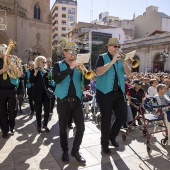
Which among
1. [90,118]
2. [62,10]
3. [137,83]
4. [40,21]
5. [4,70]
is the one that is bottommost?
[90,118]

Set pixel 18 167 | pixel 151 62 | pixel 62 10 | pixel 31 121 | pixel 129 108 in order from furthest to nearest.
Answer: pixel 62 10 → pixel 151 62 → pixel 31 121 → pixel 129 108 → pixel 18 167

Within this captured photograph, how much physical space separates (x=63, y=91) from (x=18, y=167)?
4.93 ft

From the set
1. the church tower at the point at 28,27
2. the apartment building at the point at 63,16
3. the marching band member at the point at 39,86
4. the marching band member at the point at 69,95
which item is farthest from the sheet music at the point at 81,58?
the apartment building at the point at 63,16

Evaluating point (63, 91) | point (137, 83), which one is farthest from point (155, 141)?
point (63, 91)

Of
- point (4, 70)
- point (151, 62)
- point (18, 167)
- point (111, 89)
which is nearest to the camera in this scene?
point (18, 167)

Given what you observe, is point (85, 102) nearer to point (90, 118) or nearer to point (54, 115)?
point (90, 118)

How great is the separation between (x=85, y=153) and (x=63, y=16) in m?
70.6

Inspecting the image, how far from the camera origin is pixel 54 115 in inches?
294

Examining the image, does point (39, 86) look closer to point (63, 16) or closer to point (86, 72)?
point (86, 72)

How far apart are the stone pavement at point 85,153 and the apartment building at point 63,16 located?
219 ft

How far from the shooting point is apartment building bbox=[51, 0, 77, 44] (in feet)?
228

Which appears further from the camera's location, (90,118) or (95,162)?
(90,118)

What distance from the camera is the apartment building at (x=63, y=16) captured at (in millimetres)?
69438

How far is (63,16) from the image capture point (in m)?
70.0
